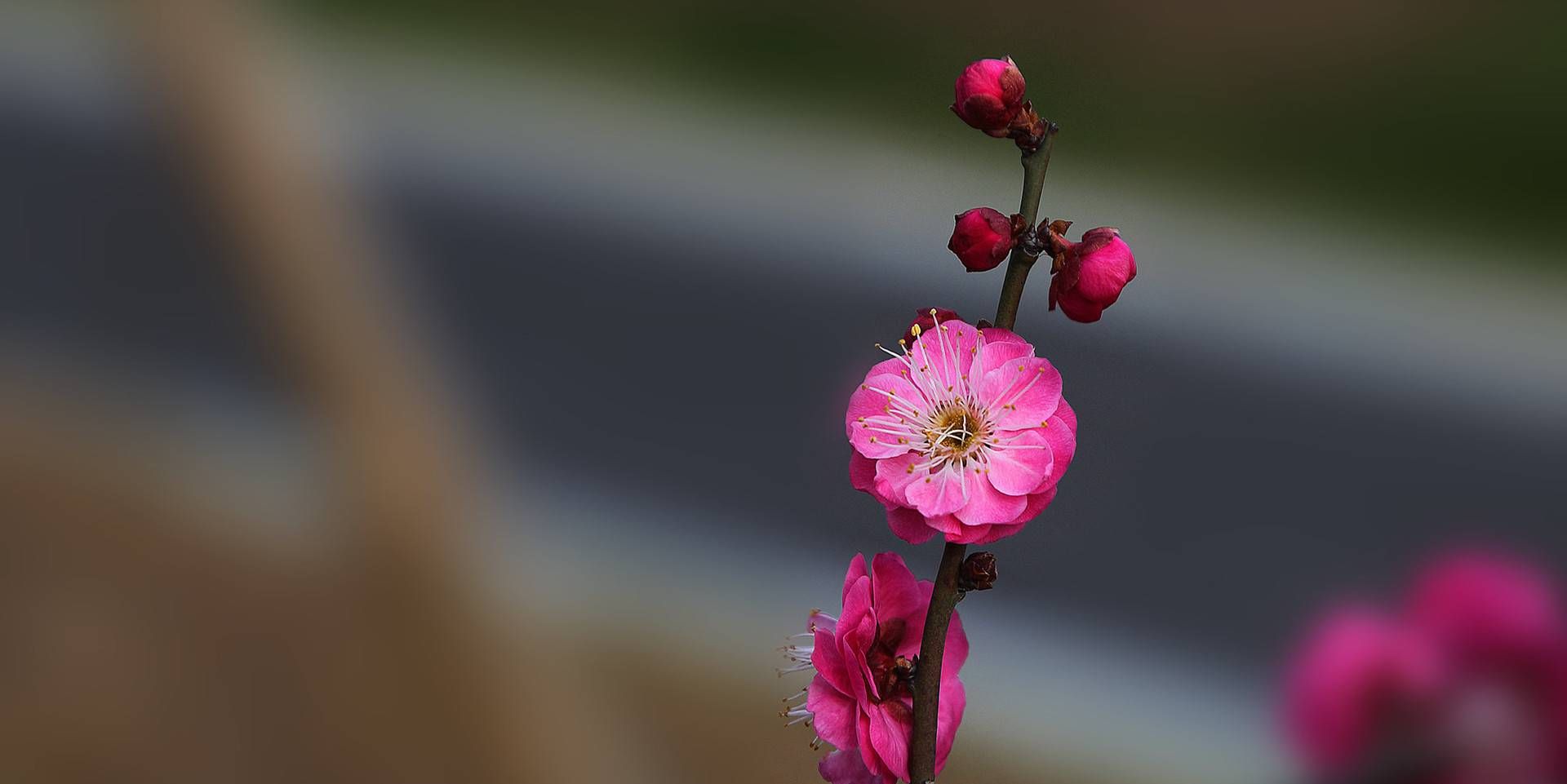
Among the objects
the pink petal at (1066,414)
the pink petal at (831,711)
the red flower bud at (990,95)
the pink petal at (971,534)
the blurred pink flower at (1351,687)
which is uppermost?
the red flower bud at (990,95)

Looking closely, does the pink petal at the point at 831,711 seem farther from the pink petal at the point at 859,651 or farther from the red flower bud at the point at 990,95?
the red flower bud at the point at 990,95

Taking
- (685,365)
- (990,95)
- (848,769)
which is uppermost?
(685,365)

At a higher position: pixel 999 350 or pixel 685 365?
pixel 685 365

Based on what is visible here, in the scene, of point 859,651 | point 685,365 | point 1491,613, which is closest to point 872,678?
point 859,651

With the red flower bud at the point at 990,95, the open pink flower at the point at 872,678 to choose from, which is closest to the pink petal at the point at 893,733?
the open pink flower at the point at 872,678

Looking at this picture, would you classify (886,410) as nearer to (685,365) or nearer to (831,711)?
(831,711)

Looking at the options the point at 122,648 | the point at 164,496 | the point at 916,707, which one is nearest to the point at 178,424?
the point at 164,496

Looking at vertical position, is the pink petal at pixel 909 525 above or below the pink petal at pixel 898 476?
below

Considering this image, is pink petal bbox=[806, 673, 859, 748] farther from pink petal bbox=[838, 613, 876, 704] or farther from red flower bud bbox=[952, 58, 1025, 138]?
red flower bud bbox=[952, 58, 1025, 138]
